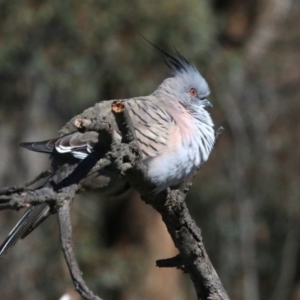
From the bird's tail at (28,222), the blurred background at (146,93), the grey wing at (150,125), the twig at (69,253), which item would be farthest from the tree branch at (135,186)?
the blurred background at (146,93)

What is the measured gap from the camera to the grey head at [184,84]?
390 centimetres

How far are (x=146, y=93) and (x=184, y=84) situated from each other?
2.48m

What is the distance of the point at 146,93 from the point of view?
21.1ft

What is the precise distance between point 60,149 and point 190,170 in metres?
A: 0.58

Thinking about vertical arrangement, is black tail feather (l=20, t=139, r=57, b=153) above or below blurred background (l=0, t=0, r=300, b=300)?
below

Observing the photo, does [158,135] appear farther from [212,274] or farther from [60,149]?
[212,274]

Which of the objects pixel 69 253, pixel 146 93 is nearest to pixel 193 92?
pixel 69 253

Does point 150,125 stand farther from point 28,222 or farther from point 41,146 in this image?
point 28,222

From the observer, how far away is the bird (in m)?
3.14

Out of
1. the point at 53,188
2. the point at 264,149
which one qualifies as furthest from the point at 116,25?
the point at 53,188

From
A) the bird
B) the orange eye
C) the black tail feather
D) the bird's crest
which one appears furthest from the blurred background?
the black tail feather

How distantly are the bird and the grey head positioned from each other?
8.5 inches

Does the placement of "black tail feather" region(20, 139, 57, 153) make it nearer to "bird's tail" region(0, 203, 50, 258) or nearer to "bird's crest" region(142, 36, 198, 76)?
"bird's tail" region(0, 203, 50, 258)

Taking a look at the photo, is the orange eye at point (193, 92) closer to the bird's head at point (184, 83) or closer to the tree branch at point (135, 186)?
the bird's head at point (184, 83)
